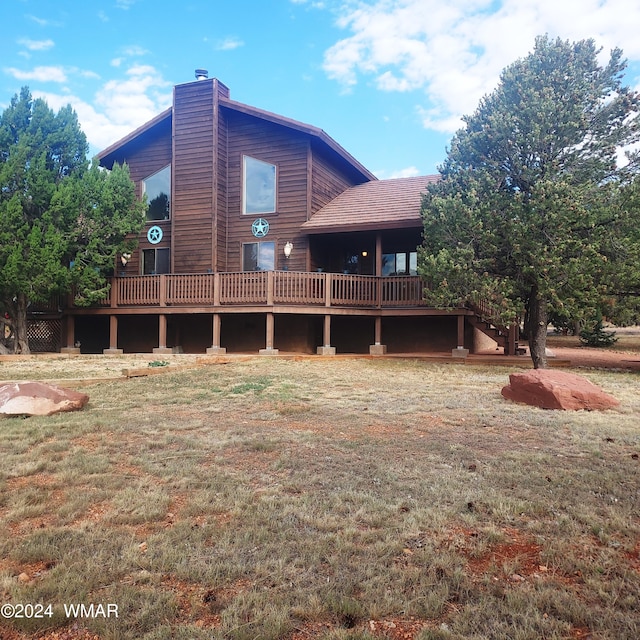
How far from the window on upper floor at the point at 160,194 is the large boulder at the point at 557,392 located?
13606mm

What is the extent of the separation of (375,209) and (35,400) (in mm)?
11788

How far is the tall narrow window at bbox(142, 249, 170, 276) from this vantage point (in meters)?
16.8

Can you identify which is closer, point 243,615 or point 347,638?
point 347,638

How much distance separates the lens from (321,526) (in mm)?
2871

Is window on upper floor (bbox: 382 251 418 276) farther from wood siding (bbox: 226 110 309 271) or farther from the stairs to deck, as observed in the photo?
wood siding (bbox: 226 110 309 271)

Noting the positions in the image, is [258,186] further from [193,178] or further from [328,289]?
[328,289]

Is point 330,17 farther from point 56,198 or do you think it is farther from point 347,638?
point 347,638

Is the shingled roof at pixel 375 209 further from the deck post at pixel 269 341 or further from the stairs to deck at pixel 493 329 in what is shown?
the deck post at pixel 269 341

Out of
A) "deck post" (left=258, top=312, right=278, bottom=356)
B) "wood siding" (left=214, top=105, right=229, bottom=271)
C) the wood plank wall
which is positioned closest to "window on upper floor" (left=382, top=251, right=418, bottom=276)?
"deck post" (left=258, top=312, right=278, bottom=356)

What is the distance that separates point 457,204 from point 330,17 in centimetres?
2083

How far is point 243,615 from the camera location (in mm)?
2047

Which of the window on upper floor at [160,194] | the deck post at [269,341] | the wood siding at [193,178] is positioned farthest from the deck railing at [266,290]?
the window on upper floor at [160,194]

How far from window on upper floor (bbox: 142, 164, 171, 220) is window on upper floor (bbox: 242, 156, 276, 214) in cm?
288

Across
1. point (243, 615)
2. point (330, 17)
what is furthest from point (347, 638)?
point (330, 17)
